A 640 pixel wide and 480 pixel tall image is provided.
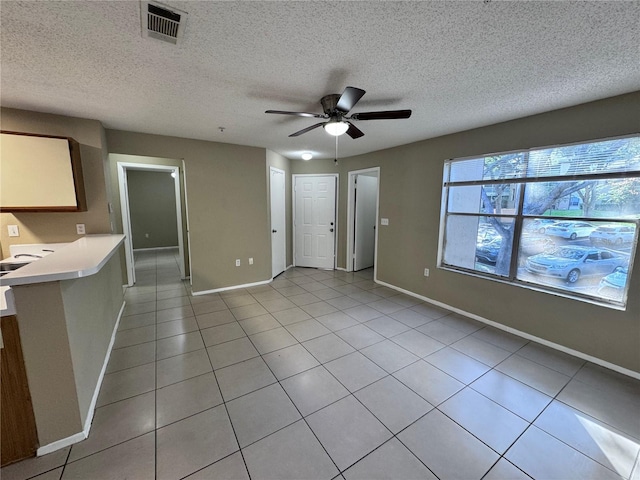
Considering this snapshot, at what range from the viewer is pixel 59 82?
1.95 meters

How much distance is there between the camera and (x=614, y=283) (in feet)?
7.35

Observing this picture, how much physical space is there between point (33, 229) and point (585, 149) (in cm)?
544

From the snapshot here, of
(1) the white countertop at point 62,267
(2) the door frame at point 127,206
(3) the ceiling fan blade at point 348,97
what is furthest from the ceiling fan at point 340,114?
(2) the door frame at point 127,206

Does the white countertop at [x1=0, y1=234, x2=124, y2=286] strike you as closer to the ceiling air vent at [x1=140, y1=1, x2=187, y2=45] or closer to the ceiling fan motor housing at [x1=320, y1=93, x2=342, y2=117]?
the ceiling air vent at [x1=140, y1=1, x2=187, y2=45]

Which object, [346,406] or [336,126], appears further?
[336,126]

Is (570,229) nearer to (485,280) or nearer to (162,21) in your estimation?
(485,280)

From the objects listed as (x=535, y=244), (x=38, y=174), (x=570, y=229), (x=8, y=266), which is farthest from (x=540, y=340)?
(x=38, y=174)

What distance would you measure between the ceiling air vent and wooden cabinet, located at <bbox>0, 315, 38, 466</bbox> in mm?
1690

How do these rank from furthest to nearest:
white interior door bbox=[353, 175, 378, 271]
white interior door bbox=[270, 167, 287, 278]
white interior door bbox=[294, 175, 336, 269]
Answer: white interior door bbox=[294, 175, 336, 269] < white interior door bbox=[353, 175, 378, 271] < white interior door bbox=[270, 167, 287, 278]

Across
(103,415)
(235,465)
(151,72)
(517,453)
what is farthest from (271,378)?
(151,72)

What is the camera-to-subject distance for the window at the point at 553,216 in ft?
7.15

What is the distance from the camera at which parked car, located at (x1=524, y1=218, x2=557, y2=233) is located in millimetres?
2583

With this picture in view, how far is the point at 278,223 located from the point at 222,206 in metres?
1.21

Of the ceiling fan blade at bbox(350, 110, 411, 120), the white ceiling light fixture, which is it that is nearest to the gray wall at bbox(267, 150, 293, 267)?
the white ceiling light fixture
